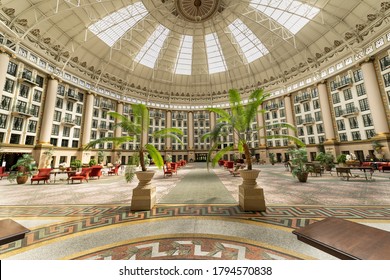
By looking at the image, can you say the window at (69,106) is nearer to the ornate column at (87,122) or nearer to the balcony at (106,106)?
the ornate column at (87,122)

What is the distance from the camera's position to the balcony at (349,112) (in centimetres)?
2426

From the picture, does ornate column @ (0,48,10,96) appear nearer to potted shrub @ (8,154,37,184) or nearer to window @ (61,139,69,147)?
window @ (61,139,69,147)

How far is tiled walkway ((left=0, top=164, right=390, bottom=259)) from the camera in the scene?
113 inches

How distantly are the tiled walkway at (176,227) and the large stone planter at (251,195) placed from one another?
0.30 m

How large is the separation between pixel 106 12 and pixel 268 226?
103 ft

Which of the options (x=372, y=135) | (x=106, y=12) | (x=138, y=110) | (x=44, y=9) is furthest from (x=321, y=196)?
(x=44, y=9)

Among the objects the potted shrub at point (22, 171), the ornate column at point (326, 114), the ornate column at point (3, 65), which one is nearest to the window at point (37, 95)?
the ornate column at point (3, 65)

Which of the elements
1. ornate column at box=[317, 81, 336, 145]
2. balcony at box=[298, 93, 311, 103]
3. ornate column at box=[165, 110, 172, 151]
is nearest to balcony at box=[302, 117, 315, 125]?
ornate column at box=[317, 81, 336, 145]

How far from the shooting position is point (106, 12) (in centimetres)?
2212

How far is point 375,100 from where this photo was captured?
68.2 ft

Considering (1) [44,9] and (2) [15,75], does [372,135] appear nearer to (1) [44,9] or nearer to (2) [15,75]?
(1) [44,9]

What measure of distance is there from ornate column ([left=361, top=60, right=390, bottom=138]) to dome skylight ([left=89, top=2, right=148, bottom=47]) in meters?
34.0

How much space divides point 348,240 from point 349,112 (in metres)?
33.8

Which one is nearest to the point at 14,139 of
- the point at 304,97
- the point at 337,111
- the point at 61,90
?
the point at 61,90
